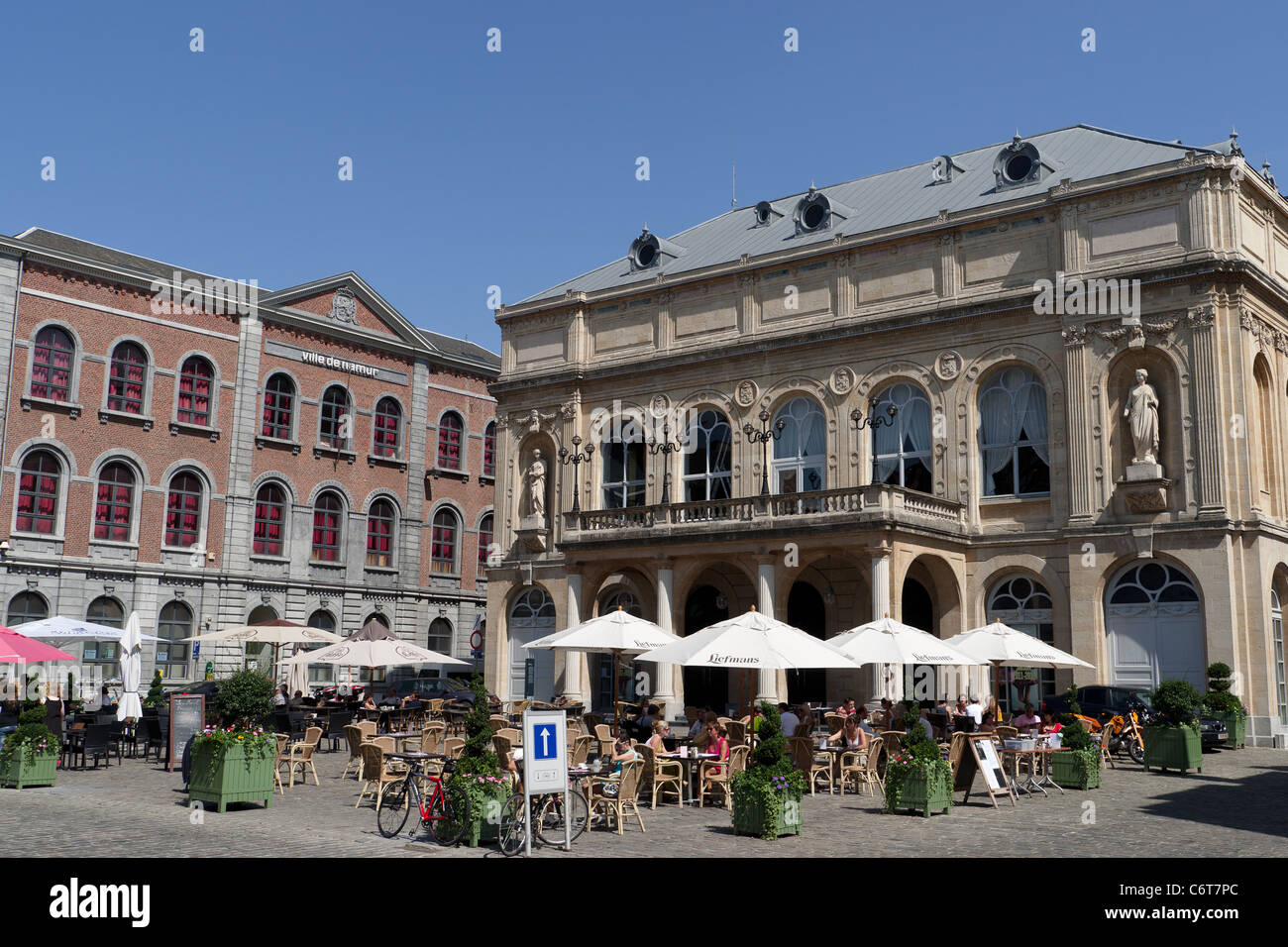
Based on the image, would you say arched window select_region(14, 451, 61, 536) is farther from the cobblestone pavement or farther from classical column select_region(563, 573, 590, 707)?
the cobblestone pavement

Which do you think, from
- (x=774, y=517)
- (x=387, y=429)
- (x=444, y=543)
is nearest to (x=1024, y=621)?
(x=774, y=517)

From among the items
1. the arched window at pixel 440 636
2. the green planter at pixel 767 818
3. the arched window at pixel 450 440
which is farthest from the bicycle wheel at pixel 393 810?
the arched window at pixel 450 440

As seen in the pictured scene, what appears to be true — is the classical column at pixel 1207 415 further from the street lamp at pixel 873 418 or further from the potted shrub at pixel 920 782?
the potted shrub at pixel 920 782

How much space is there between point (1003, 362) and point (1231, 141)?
8.29 metres

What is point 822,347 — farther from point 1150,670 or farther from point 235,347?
point 235,347

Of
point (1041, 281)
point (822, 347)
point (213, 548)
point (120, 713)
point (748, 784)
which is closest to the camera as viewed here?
point (748, 784)

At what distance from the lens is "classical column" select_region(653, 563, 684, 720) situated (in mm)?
35156

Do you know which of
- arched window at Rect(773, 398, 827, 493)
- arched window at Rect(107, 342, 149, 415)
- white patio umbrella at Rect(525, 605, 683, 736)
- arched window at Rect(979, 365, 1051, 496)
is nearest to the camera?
white patio umbrella at Rect(525, 605, 683, 736)

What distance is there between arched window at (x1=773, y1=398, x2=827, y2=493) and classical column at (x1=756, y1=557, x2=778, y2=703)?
4.40m

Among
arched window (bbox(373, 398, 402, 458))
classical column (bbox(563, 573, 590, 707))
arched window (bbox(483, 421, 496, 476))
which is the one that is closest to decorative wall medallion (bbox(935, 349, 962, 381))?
classical column (bbox(563, 573, 590, 707))

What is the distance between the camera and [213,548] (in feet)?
150

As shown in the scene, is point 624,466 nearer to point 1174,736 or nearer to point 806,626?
point 806,626

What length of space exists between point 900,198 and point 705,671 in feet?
55.2
